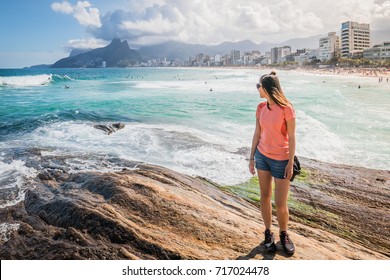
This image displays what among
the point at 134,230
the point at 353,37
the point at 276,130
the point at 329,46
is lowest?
the point at 134,230

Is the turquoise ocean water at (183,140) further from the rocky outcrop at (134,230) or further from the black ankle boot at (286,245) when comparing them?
the black ankle boot at (286,245)

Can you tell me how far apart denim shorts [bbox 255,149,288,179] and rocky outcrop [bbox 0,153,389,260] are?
3.08 feet

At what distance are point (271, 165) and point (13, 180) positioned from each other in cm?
586

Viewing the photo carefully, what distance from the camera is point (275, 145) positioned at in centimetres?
351

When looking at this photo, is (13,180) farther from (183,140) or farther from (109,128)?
(109,128)

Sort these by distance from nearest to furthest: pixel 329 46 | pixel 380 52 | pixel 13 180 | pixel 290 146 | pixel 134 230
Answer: pixel 290 146, pixel 134 230, pixel 13 180, pixel 380 52, pixel 329 46

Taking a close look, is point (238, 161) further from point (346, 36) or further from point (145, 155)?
point (346, 36)

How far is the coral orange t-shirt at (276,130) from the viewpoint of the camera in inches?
135

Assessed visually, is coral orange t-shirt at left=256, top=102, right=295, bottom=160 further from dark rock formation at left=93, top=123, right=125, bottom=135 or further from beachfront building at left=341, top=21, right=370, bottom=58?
beachfront building at left=341, top=21, right=370, bottom=58

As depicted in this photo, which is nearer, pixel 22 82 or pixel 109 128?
pixel 109 128

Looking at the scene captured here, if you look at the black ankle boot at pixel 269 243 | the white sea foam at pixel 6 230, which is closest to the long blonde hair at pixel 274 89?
the black ankle boot at pixel 269 243

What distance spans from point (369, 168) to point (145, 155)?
21.4ft

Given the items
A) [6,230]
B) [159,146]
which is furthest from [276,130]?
[159,146]
